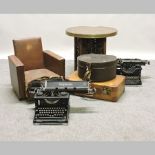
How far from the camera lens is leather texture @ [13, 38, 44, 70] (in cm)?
436

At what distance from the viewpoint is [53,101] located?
3631mm

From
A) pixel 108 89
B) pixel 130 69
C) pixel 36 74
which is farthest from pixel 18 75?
pixel 130 69

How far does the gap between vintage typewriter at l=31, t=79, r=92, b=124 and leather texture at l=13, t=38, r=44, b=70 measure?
855 mm

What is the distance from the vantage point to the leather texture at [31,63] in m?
4.07

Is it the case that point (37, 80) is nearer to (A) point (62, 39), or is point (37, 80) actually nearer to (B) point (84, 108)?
(B) point (84, 108)

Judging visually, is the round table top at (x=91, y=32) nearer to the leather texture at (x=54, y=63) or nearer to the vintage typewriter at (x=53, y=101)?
the leather texture at (x=54, y=63)

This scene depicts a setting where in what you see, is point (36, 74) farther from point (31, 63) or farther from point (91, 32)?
point (91, 32)

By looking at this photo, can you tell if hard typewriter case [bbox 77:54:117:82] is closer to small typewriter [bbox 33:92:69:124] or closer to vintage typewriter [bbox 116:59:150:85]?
vintage typewriter [bbox 116:59:150:85]

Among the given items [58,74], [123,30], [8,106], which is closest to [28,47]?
[58,74]

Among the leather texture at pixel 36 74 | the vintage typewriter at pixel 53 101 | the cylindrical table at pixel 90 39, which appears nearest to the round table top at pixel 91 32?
the cylindrical table at pixel 90 39

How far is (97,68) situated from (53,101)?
845 mm

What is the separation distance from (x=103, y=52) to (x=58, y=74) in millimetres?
985

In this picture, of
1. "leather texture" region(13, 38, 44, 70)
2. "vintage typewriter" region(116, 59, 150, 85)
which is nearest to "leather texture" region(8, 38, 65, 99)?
"leather texture" region(13, 38, 44, 70)

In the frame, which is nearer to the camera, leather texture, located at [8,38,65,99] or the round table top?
leather texture, located at [8,38,65,99]
